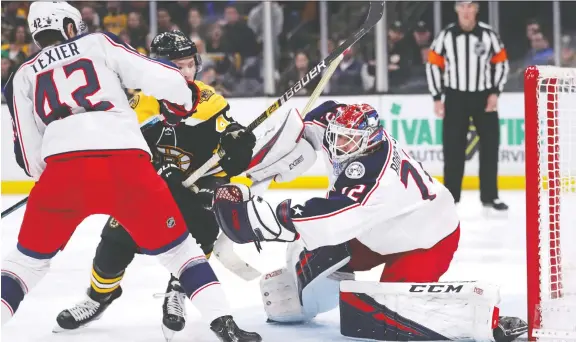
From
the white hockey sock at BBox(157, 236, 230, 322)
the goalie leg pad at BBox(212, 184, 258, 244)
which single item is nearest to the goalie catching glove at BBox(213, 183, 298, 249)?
the goalie leg pad at BBox(212, 184, 258, 244)

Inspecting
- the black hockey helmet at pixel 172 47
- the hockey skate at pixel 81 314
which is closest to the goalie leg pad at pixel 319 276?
the hockey skate at pixel 81 314

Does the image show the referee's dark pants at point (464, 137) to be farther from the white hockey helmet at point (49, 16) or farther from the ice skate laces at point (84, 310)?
the white hockey helmet at point (49, 16)

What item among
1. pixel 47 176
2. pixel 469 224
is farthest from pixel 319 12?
pixel 47 176

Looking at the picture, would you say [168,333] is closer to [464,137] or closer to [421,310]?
[421,310]

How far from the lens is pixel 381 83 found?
22.9 feet

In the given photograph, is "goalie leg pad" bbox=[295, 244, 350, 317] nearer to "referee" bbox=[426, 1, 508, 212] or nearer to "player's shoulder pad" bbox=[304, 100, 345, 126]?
"player's shoulder pad" bbox=[304, 100, 345, 126]

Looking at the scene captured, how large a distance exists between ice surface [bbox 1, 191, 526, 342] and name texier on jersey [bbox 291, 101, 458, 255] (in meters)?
0.35

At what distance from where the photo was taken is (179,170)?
3203 mm

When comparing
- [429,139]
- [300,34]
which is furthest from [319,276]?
[300,34]

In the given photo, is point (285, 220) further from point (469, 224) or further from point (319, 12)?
point (319, 12)

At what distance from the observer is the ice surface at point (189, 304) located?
3.09 metres

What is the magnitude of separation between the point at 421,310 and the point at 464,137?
3029 millimetres

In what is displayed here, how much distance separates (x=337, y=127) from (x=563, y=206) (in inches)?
28.8

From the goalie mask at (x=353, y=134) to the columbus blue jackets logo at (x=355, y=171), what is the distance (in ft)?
0.20
